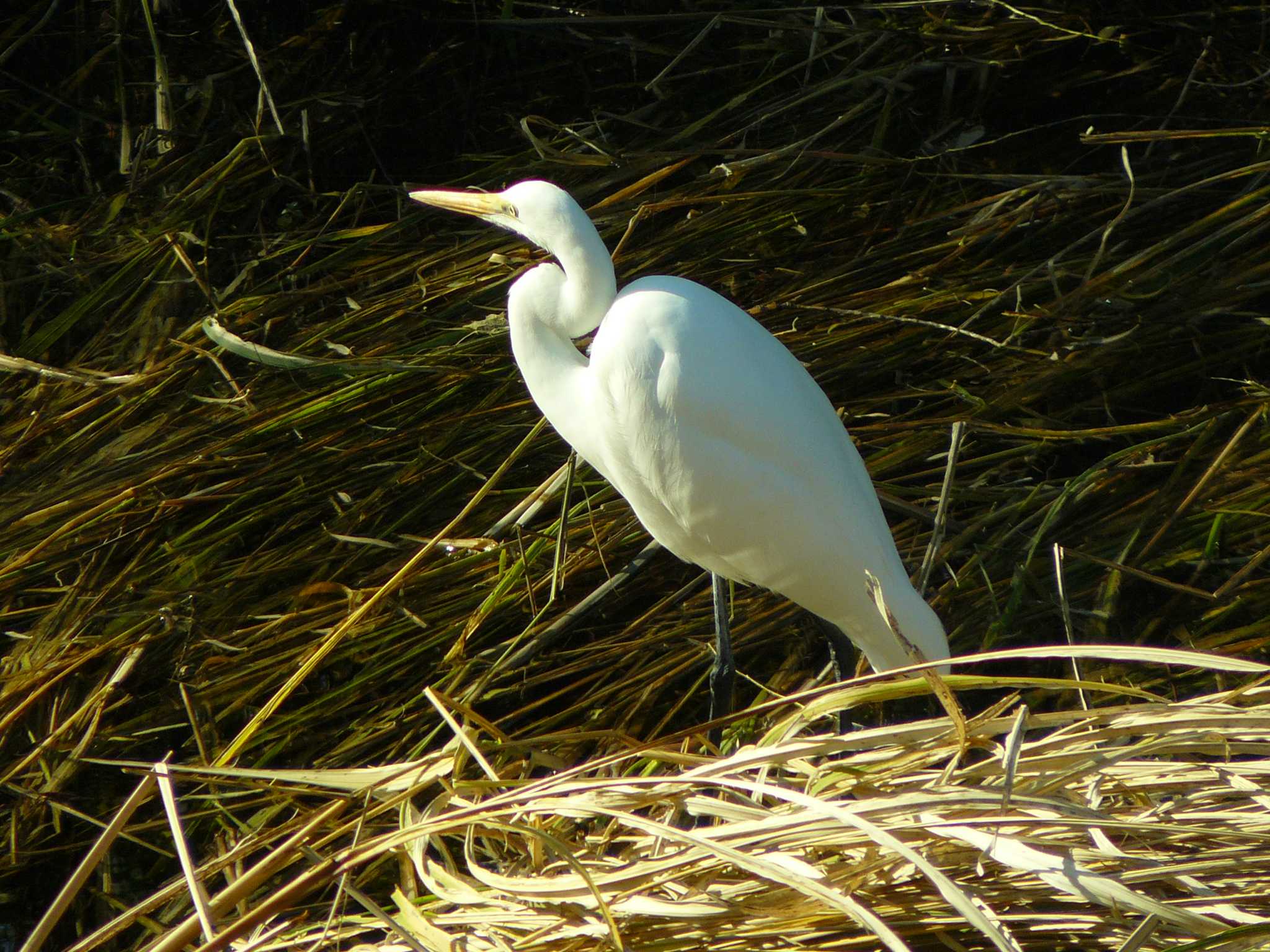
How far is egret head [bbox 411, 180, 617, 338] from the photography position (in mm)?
1601

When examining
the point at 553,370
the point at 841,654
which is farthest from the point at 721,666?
the point at 553,370

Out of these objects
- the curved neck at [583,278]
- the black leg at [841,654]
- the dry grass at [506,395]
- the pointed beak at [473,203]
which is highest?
the pointed beak at [473,203]

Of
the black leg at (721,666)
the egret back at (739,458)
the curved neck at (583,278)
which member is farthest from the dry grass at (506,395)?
the curved neck at (583,278)

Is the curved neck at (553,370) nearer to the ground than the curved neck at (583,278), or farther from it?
nearer to the ground

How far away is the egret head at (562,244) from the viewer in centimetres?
160

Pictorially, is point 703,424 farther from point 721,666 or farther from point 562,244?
point 721,666

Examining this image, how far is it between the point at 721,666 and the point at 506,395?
2.17 ft

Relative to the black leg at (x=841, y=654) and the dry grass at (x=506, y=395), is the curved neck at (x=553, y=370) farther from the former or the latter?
the black leg at (x=841, y=654)

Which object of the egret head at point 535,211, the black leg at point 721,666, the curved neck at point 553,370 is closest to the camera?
the egret head at point 535,211

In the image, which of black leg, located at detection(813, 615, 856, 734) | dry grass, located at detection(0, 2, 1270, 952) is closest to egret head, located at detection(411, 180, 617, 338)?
dry grass, located at detection(0, 2, 1270, 952)

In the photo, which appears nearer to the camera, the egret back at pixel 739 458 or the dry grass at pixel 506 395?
the egret back at pixel 739 458

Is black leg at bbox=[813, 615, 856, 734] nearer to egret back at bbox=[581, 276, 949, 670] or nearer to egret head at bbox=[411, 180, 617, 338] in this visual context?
egret back at bbox=[581, 276, 949, 670]

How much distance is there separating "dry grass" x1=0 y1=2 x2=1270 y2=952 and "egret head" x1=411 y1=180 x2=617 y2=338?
39 centimetres

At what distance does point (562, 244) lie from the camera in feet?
5.29
